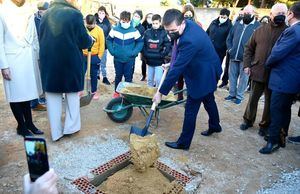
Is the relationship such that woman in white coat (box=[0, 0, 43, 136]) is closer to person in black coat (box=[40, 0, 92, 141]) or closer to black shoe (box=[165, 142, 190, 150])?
person in black coat (box=[40, 0, 92, 141])

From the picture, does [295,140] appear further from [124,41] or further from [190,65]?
[124,41]

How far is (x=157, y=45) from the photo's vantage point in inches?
241

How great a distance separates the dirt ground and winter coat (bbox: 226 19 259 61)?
1365 mm

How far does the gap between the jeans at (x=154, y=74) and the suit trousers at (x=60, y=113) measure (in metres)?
2.20

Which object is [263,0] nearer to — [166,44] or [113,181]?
[166,44]

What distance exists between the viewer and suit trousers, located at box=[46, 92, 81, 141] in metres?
4.34

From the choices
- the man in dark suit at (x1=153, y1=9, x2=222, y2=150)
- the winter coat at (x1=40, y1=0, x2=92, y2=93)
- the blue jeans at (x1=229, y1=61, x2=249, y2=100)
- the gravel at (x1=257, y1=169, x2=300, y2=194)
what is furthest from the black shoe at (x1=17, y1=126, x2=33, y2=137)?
the blue jeans at (x1=229, y1=61, x2=249, y2=100)

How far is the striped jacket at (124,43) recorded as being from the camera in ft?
19.4

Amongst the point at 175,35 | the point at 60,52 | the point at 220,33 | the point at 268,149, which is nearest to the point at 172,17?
the point at 175,35

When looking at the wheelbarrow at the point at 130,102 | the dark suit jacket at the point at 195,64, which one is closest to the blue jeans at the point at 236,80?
the wheelbarrow at the point at 130,102

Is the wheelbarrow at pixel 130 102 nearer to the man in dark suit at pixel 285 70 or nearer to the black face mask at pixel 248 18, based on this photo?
the man in dark suit at pixel 285 70

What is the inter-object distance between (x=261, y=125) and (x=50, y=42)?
3.44m

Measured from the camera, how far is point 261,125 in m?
5.14

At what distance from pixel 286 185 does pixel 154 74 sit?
3.41 metres
